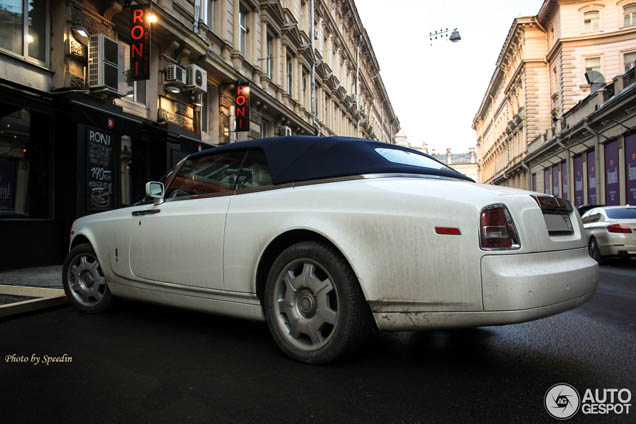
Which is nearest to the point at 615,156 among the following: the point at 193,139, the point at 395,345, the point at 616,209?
the point at 616,209

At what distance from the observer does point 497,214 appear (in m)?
2.32

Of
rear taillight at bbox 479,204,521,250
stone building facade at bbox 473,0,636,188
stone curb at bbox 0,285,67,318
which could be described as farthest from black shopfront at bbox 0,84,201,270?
stone building facade at bbox 473,0,636,188

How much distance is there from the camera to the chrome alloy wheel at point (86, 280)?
4258 millimetres

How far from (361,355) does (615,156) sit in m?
24.9

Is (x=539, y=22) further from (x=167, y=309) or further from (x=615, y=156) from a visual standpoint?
(x=167, y=309)

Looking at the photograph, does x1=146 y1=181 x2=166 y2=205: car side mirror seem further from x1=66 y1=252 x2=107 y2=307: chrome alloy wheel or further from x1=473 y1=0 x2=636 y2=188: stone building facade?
x1=473 y1=0 x2=636 y2=188: stone building facade

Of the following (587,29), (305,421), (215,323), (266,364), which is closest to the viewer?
(305,421)

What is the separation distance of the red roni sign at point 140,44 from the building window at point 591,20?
34.5 meters

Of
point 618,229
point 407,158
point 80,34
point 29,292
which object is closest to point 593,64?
point 618,229

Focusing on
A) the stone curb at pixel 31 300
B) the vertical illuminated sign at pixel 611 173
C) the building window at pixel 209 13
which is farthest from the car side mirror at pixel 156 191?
the vertical illuminated sign at pixel 611 173

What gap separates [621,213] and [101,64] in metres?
11.5

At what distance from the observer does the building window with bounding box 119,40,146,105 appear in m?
9.55

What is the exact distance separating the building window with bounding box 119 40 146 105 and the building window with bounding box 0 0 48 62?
1.40m

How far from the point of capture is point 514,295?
2.21 meters
